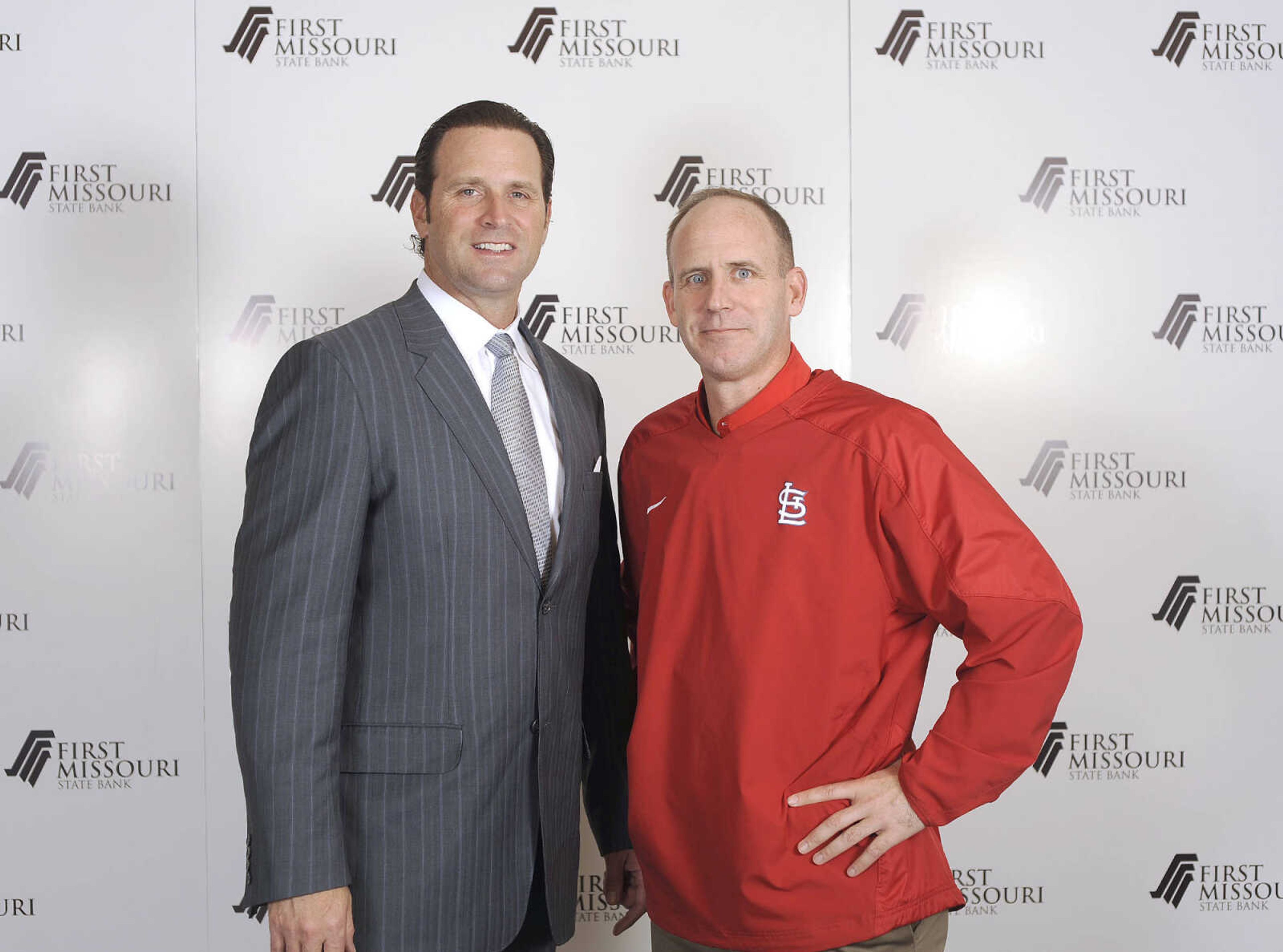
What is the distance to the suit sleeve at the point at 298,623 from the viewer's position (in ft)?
4.68

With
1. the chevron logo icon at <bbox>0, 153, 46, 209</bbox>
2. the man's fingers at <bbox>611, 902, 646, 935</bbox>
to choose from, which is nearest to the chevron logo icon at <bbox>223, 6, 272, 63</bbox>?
the chevron logo icon at <bbox>0, 153, 46, 209</bbox>

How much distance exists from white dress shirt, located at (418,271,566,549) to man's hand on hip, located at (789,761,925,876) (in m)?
0.61

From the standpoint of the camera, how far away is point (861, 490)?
1.55 m

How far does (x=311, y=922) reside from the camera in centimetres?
143

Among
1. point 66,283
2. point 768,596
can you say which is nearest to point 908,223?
point 768,596

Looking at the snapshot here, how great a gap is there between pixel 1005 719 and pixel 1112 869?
75.0 inches

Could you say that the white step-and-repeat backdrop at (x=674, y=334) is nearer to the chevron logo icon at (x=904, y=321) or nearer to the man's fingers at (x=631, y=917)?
the chevron logo icon at (x=904, y=321)

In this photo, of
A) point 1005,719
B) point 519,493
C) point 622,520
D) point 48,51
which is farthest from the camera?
point 48,51

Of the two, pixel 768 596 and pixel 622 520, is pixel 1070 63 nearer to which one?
pixel 622 520

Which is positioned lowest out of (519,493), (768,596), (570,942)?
(570,942)

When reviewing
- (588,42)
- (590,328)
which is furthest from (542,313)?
(588,42)

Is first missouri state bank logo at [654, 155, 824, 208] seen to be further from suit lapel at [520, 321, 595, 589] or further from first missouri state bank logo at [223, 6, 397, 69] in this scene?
suit lapel at [520, 321, 595, 589]

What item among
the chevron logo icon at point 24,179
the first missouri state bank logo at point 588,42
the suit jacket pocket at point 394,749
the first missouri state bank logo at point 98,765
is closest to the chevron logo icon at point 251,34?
the chevron logo icon at point 24,179

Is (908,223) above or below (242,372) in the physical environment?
above
